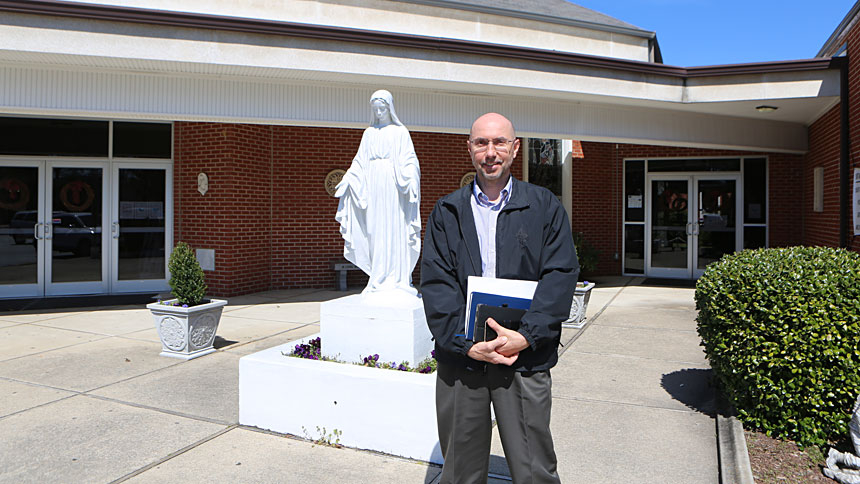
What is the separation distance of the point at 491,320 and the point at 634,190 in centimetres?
1355

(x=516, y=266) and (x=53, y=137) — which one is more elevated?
(x=53, y=137)

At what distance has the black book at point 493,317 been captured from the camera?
2.42 m

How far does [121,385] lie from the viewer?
5.47 metres

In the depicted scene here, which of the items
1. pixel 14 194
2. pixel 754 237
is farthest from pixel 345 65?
pixel 754 237

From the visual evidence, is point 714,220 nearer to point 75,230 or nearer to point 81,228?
point 81,228

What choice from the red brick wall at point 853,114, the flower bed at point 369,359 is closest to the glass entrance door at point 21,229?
the flower bed at point 369,359

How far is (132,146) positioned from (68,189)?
137 cm

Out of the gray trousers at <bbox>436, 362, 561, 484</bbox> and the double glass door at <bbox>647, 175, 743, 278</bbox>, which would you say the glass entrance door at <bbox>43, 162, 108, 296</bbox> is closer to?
the gray trousers at <bbox>436, 362, 561, 484</bbox>

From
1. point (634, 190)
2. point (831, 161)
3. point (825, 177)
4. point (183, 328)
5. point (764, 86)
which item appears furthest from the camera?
point (634, 190)

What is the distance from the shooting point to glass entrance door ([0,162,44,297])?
34.9 feet

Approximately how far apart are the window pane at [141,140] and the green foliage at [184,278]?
5.70 metres

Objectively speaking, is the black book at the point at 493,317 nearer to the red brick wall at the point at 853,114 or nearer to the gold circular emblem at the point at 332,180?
the red brick wall at the point at 853,114

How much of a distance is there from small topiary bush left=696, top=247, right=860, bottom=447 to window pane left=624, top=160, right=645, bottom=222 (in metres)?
10.7

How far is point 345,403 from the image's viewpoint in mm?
4191
